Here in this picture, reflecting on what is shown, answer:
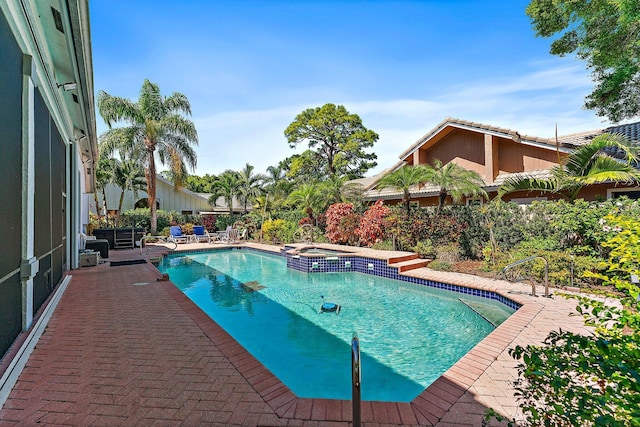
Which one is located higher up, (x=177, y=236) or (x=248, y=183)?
(x=248, y=183)

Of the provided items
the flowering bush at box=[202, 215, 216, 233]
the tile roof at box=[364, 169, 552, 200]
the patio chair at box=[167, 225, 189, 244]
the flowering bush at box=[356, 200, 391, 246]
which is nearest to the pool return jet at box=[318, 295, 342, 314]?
the flowering bush at box=[356, 200, 391, 246]

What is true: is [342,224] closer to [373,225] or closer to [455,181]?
[373,225]

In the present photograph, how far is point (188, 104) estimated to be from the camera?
25.0 m

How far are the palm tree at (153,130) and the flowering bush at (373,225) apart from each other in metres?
15.7

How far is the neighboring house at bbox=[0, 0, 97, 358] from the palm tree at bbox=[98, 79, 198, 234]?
1611 centimetres

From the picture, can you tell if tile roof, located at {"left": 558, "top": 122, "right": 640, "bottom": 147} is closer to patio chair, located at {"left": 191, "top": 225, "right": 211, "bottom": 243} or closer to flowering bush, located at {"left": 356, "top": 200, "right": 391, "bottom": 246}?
flowering bush, located at {"left": 356, "top": 200, "right": 391, "bottom": 246}

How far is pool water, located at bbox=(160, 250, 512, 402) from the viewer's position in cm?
465

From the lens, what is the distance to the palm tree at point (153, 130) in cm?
2194

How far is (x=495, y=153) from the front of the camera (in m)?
15.6

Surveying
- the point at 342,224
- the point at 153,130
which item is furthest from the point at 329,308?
the point at 153,130

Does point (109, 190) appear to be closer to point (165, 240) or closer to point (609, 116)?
point (165, 240)

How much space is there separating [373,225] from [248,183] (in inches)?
883

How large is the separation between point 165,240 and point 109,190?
537 inches

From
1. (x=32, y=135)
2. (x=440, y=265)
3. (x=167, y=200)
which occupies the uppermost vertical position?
(x=167, y=200)
